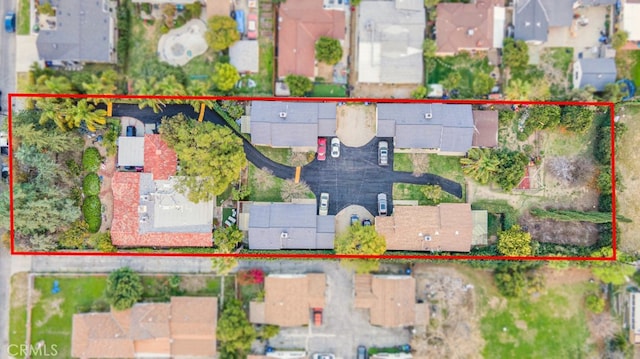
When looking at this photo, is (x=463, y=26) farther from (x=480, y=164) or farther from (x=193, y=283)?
(x=193, y=283)

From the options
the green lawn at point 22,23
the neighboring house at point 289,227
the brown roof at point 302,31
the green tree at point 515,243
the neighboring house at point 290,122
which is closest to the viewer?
the neighboring house at point 290,122

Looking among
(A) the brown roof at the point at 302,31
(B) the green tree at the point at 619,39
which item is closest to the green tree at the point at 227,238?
(A) the brown roof at the point at 302,31

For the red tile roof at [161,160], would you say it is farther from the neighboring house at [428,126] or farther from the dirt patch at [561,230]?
the dirt patch at [561,230]

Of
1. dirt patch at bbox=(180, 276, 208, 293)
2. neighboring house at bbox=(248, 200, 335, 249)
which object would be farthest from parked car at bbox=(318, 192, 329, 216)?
dirt patch at bbox=(180, 276, 208, 293)

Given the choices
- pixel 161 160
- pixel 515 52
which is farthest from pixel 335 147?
pixel 515 52

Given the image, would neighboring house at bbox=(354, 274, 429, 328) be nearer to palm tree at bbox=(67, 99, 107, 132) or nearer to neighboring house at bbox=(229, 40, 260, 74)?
neighboring house at bbox=(229, 40, 260, 74)

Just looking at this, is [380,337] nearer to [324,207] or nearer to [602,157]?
[324,207]

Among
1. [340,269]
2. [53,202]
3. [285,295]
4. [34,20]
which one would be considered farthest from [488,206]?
[34,20]
